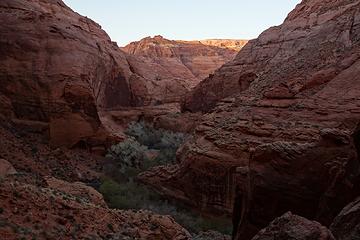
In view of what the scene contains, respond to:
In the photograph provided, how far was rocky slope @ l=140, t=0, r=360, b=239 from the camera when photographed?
322 inches

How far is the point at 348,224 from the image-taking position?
526 cm

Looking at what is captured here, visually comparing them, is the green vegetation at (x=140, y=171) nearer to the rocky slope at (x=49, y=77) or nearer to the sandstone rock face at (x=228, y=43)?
the rocky slope at (x=49, y=77)

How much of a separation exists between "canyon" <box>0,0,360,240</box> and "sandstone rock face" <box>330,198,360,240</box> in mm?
19

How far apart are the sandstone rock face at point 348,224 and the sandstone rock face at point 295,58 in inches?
410

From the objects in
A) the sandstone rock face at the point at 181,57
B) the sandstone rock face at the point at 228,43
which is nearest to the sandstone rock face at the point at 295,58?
the sandstone rock face at the point at 181,57

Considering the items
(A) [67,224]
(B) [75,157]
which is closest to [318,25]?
(B) [75,157]

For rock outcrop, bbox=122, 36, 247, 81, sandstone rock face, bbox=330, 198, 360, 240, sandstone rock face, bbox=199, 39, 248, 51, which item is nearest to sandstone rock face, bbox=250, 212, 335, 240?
sandstone rock face, bbox=330, 198, 360, 240

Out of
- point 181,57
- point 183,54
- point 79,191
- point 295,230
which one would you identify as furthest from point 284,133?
point 183,54

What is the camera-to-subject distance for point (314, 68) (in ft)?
56.4

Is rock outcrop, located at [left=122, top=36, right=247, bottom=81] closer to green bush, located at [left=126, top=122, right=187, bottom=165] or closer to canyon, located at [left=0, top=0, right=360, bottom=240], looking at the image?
canyon, located at [left=0, top=0, right=360, bottom=240]

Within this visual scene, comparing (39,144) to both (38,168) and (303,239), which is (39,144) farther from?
(303,239)

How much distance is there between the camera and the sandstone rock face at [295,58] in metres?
16.3

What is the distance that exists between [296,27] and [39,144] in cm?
1284

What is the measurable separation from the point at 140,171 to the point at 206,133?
432cm
